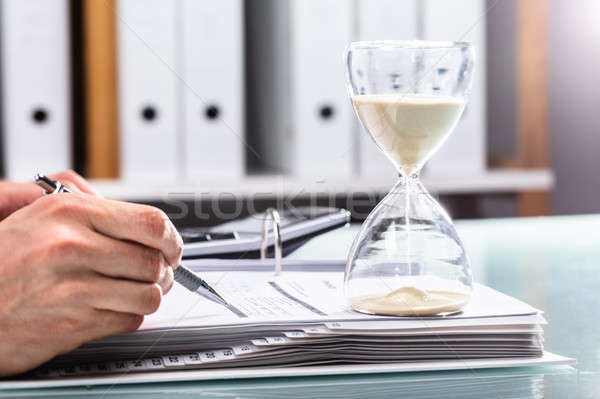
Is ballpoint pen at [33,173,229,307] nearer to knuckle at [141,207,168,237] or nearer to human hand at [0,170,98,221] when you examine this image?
knuckle at [141,207,168,237]

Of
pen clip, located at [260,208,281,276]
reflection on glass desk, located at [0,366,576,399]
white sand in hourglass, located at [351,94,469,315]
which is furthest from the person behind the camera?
pen clip, located at [260,208,281,276]

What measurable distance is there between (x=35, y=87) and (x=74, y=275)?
1.22m

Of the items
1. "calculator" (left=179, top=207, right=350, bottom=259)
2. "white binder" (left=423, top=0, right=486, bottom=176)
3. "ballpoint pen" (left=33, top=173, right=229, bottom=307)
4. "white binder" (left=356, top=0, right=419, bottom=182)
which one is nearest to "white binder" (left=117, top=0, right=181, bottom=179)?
"white binder" (left=356, top=0, right=419, bottom=182)

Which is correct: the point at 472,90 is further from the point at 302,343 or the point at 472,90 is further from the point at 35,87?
the point at 302,343

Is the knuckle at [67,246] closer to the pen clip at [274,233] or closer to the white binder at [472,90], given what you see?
the pen clip at [274,233]

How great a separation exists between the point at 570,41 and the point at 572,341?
1.98 m

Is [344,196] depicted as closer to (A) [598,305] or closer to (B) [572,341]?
(A) [598,305]

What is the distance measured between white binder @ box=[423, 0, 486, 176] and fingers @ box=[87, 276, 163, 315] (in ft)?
4.38

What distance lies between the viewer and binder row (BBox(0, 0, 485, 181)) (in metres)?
1.60

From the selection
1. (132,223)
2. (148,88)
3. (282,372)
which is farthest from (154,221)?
A: (148,88)

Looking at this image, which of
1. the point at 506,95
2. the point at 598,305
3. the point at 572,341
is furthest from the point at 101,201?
the point at 506,95

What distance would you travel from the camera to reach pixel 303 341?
49 cm

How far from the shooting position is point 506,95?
2047mm

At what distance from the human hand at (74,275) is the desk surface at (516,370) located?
0.03 m
